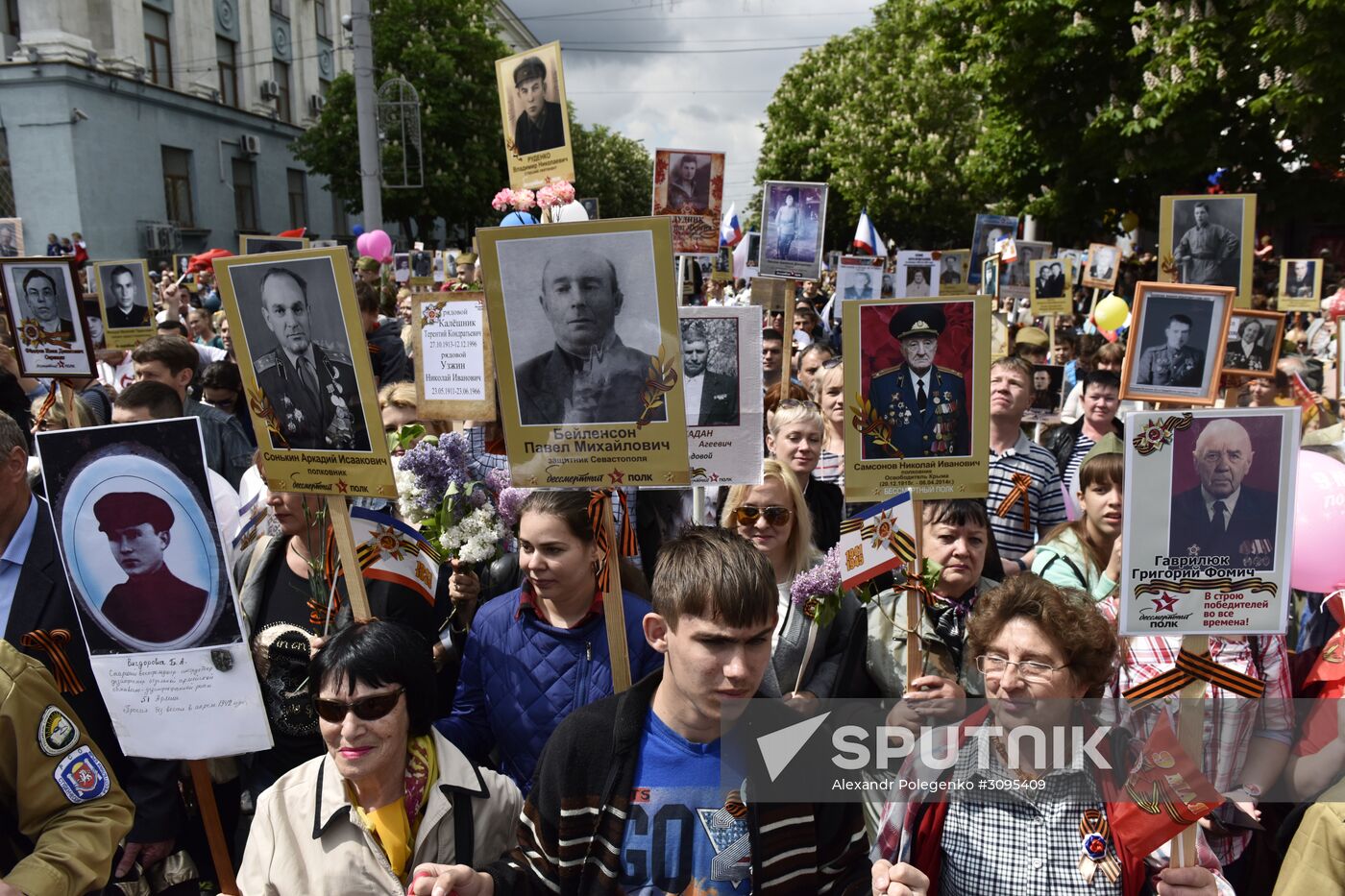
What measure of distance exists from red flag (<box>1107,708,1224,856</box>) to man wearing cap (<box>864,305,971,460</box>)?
122 cm

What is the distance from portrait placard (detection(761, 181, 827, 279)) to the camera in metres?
8.15

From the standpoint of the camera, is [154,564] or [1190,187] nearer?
[154,564]

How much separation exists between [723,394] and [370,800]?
2.06m

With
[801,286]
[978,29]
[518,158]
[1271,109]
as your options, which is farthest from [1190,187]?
[518,158]

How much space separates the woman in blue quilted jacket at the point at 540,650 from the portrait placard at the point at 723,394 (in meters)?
0.79

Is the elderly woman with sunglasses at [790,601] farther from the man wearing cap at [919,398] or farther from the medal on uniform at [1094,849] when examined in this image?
the medal on uniform at [1094,849]

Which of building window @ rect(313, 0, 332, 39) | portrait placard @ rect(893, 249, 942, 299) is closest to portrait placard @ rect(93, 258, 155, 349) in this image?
portrait placard @ rect(893, 249, 942, 299)

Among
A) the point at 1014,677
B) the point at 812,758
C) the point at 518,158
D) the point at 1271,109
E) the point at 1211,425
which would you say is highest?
the point at 1271,109

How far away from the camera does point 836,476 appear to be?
5215 mm

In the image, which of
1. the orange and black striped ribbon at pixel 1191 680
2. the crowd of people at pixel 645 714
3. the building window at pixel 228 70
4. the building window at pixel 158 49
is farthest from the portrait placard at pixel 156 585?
the building window at pixel 228 70

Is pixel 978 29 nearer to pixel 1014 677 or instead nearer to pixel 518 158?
pixel 518 158

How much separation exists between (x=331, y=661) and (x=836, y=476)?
320 cm

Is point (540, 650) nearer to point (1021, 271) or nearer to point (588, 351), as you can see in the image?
point (588, 351)

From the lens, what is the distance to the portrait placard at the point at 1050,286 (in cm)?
1123
